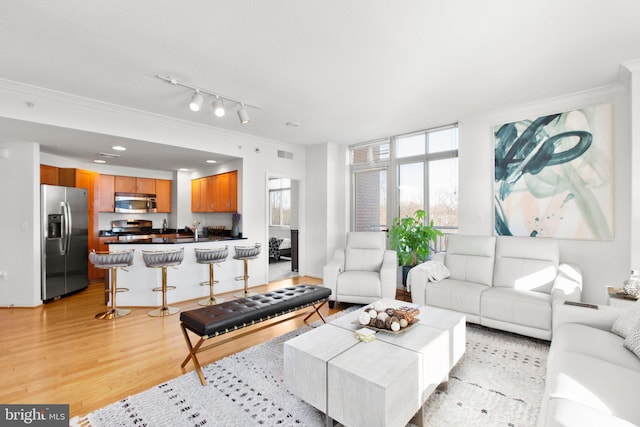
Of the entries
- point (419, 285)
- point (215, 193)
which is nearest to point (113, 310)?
point (215, 193)

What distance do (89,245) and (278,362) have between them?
17.2 feet

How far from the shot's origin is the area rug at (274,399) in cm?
188

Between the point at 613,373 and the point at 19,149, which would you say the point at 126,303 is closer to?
the point at 19,149

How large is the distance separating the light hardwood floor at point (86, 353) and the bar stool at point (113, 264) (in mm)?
149

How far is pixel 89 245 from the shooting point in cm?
573

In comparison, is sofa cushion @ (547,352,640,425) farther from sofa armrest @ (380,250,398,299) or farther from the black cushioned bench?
sofa armrest @ (380,250,398,299)

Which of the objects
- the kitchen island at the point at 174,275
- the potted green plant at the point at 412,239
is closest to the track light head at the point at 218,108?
the kitchen island at the point at 174,275

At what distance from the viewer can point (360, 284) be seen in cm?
398

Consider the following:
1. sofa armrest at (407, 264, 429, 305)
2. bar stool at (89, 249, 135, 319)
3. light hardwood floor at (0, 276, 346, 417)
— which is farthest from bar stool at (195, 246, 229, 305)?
sofa armrest at (407, 264, 429, 305)

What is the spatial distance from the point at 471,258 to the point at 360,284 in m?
1.48

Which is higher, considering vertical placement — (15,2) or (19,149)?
(15,2)

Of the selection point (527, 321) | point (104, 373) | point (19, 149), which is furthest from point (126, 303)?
point (527, 321)

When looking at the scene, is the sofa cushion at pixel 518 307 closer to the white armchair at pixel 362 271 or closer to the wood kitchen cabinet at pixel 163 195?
the white armchair at pixel 362 271

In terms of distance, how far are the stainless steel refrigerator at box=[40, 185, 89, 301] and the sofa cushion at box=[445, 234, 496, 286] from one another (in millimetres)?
5834
